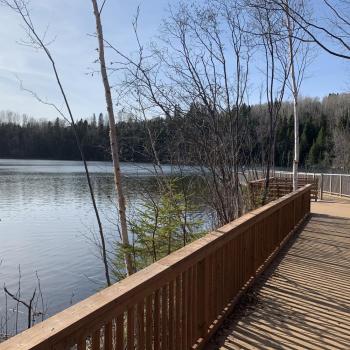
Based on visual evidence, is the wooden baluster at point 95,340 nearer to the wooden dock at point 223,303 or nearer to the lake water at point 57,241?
the wooden dock at point 223,303

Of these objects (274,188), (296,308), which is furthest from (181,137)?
(274,188)

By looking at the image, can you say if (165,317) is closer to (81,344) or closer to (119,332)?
(119,332)

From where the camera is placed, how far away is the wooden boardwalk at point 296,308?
4.21 meters

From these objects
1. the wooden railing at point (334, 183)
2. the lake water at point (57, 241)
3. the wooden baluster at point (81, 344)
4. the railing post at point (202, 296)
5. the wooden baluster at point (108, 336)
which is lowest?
the lake water at point (57, 241)

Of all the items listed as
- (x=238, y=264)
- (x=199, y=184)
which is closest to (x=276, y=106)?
(x=199, y=184)

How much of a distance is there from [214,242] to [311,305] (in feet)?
5.97

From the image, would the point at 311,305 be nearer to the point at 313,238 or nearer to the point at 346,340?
the point at 346,340

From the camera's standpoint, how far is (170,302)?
341cm

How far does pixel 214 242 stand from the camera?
421cm

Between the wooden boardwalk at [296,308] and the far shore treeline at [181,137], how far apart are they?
12.4 feet

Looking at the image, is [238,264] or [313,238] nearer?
[238,264]

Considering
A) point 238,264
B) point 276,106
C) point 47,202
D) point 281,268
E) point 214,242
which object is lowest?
point 47,202

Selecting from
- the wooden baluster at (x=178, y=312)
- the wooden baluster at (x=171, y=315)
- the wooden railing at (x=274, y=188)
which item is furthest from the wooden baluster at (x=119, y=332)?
the wooden railing at (x=274, y=188)

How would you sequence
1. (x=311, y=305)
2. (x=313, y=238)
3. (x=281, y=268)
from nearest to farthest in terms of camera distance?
(x=311, y=305) → (x=281, y=268) → (x=313, y=238)
